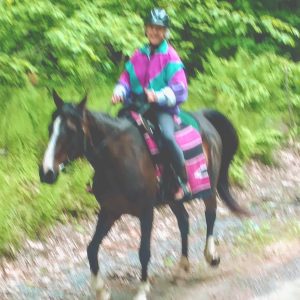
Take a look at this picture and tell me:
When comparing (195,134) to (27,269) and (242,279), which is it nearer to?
(242,279)

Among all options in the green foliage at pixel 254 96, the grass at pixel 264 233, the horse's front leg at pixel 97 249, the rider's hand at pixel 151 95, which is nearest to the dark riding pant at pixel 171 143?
the rider's hand at pixel 151 95

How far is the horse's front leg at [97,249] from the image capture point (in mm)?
5457

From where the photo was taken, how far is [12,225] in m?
6.71

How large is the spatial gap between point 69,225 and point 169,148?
2.46 meters

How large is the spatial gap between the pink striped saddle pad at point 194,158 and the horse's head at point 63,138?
47.4 inches

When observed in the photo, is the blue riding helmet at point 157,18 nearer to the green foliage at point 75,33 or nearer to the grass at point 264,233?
the green foliage at point 75,33

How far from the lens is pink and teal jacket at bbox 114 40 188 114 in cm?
551

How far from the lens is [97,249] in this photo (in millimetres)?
5477

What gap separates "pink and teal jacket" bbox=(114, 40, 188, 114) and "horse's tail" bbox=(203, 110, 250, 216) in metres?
1.24

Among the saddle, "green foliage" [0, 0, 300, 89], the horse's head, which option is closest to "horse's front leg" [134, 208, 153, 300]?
the saddle

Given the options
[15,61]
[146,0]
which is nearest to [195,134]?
[15,61]

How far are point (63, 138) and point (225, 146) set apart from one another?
8.95ft

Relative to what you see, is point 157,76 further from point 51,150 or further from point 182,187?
point 51,150

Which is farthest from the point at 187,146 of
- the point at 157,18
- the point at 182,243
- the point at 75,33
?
the point at 75,33
